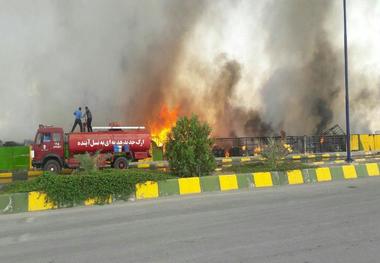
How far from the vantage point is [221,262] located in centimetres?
477

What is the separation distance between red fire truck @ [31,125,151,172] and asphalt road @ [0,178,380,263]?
1134 cm

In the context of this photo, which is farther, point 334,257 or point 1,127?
point 1,127

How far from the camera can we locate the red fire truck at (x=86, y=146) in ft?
65.8

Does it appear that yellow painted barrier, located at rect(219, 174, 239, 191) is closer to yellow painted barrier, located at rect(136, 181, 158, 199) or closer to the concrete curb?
the concrete curb

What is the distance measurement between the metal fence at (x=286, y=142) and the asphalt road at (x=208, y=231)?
19651 millimetres

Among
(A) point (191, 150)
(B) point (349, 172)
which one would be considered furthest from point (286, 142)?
(A) point (191, 150)

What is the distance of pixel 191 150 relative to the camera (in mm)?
11422

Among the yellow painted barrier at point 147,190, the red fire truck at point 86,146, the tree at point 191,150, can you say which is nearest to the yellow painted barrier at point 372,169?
the tree at point 191,150

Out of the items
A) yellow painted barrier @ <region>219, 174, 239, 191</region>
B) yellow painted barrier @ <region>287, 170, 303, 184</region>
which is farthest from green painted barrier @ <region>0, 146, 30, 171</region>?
yellow painted barrier @ <region>287, 170, 303, 184</region>

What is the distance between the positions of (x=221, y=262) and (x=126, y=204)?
5143 mm

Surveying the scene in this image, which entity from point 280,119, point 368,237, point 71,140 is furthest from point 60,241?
point 280,119

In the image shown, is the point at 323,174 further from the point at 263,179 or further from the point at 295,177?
the point at 263,179

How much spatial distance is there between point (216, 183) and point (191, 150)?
3.53 feet

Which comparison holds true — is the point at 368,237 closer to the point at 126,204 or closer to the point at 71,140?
the point at 126,204
